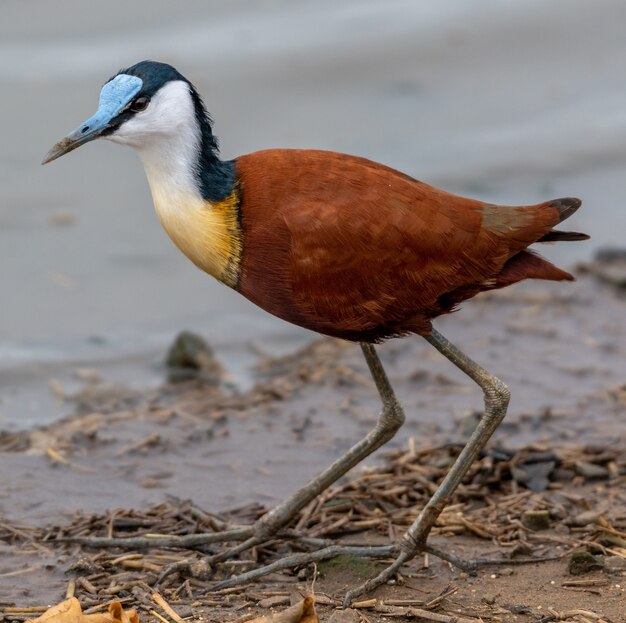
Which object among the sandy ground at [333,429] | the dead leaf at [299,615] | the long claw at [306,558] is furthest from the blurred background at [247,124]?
the dead leaf at [299,615]

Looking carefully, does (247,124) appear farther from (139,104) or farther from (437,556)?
(437,556)

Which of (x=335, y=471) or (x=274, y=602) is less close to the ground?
(x=335, y=471)

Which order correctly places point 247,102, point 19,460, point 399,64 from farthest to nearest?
point 399,64 → point 247,102 → point 19,460

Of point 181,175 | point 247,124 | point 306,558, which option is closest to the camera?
point 181,175

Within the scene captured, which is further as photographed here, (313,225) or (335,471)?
(335,471)

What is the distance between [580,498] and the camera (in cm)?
616

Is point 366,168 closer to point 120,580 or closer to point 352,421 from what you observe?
point 120,580

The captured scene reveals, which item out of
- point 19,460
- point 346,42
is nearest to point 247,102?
point 346,42

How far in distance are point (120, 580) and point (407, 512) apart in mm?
1469

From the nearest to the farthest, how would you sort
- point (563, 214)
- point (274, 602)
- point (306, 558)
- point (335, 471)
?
point (274, 602) → point (306, 558) → point (563, 214) → point (335, 471)

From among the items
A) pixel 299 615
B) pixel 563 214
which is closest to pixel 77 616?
pixel 299 615

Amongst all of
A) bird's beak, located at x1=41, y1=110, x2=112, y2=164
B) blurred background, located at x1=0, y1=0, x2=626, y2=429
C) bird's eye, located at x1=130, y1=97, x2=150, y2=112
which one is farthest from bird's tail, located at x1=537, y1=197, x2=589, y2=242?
blurred background, located at x1=0, y1=0, x2=626, y2=429

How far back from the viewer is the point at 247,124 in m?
11.7

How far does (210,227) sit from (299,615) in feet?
5.24
